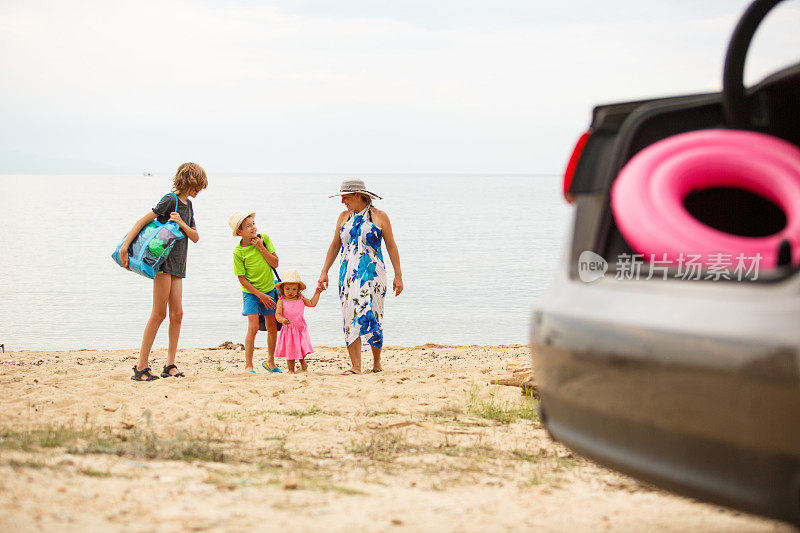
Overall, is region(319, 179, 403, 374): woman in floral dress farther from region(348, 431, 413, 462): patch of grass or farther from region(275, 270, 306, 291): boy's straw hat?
region(348, 431, 413, 462): patch of grass

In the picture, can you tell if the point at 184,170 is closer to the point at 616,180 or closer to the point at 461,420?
the point at 461,420

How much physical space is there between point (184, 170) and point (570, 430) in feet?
18.7

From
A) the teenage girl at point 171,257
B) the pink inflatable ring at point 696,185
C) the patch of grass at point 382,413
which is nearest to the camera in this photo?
the pink inflatable ring at point 696,185

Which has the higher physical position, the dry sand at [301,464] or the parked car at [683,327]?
the parked car at [683,327]

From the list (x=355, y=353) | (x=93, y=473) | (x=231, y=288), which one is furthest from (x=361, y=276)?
(x=231, y=288)

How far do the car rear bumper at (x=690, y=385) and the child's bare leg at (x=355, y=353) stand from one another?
549 cm

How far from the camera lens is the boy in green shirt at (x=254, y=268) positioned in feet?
26.8

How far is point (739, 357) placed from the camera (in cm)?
223

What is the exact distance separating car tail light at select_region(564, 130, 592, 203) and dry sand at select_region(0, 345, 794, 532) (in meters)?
1.48

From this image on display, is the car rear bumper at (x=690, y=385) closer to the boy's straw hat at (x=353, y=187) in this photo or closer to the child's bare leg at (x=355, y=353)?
the boy's straw hat at (x=353, y=187)

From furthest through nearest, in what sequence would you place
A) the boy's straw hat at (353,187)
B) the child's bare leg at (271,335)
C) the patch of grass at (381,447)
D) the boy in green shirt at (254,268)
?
the child's bare leg at (271,335) < the boy in green shirt at (254,268) < the boy's straw hat at (353,187) < the patch of grass at (381,447)

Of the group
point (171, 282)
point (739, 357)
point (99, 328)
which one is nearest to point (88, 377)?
point (171, 282)

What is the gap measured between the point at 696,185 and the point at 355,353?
5.69m

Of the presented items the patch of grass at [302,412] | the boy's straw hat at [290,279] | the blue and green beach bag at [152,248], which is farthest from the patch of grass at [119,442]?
the boy's straw hat at [290,279]
